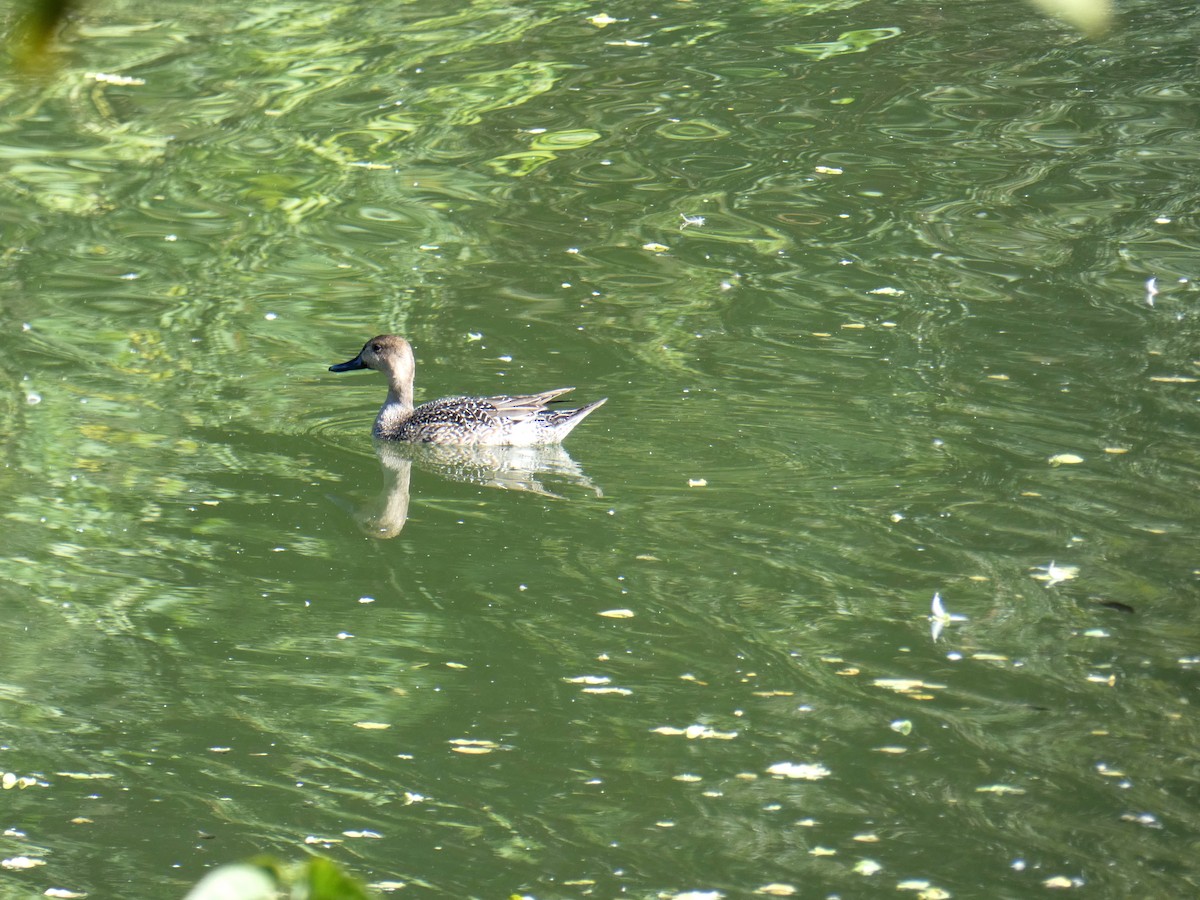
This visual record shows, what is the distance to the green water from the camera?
492 centimetres

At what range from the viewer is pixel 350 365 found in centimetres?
891

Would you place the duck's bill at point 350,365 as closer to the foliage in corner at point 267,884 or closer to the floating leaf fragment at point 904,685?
the floating leaf fragment at point 904,685

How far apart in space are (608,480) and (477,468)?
88 centimetres

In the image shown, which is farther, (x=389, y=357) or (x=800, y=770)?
(x=389, y=357)

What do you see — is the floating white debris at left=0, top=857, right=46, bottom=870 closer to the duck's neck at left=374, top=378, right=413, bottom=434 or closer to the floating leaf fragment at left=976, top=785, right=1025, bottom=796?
the floating leaf fragment at left=976, top=785, right=1025, bottom=796

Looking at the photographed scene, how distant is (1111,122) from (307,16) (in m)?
7.89

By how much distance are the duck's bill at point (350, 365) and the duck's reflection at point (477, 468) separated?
52 centimetres

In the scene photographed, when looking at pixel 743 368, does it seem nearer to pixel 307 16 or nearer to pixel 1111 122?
pixel 1111 122

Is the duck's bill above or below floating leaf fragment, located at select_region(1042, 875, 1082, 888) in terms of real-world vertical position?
above

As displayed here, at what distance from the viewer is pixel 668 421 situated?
27.1 ft

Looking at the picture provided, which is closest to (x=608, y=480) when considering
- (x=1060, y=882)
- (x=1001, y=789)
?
(x=1001, y=789)

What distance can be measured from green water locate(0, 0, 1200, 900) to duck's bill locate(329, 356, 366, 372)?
22cm

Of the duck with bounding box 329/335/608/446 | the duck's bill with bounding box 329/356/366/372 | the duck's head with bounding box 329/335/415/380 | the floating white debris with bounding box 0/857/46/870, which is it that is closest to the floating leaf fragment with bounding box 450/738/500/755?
the floating white debris with bounding box 0/857/46/870

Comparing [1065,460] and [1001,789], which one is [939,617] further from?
[1065,460]
